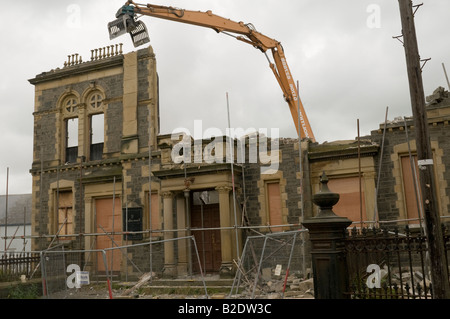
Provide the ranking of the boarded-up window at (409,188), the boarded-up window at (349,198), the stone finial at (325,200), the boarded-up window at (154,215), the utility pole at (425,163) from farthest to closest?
the boarded-up window at (154,215) → the boarded-up window at (349,198) → the boarded-up window at (409,188) → the stone finial at (325,200) → the utility pole at (425,163)

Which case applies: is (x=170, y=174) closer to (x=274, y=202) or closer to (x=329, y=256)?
(x=274, y=202)

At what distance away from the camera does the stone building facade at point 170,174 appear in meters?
15.6

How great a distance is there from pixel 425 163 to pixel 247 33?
14.2m

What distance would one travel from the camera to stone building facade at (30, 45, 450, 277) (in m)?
15.6

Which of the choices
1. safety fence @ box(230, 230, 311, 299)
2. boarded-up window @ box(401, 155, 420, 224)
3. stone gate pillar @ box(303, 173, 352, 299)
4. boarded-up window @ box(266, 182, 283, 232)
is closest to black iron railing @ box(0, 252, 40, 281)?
safety fence @ box(230, 230, 311, 299)

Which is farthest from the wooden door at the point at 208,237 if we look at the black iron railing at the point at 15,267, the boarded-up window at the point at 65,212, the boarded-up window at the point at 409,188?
the boarded-up window at the point at 409,188

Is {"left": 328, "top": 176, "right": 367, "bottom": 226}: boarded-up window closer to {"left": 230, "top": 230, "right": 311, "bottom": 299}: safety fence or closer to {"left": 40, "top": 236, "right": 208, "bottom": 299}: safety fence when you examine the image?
{"left": 230, "top": 230, "right": 311, "bottom": 299}: safety fence

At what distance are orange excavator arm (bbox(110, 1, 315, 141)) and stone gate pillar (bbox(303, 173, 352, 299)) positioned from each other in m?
10.7

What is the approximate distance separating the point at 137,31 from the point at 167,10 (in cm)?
159

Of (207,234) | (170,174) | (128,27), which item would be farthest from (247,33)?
(207,234)

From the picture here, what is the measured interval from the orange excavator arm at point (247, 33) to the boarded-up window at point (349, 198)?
2.71 m

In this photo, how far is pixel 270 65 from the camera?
789 inches

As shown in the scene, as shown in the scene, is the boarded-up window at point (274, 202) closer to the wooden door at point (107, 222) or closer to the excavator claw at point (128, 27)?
the wooden door at point (107, 222)
